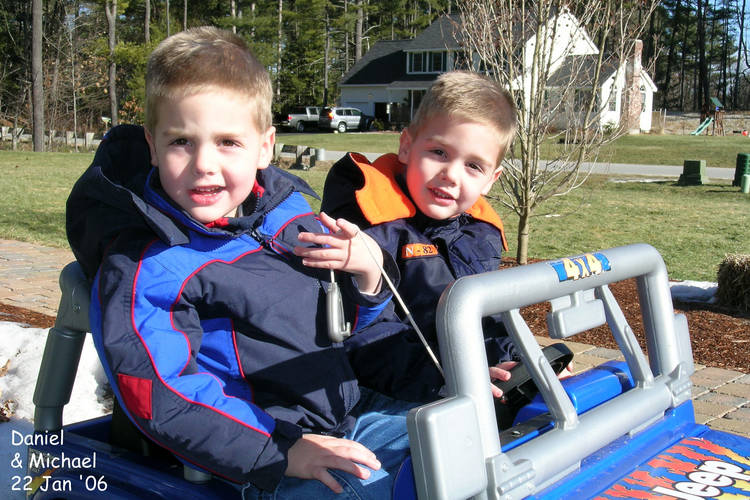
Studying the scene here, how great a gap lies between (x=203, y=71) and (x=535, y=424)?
1.09 meters

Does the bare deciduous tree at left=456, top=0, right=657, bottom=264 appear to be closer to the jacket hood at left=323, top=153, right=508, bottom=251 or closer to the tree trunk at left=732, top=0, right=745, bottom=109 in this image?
the jacket hood at left=323, top=153, right=508, bottom=251

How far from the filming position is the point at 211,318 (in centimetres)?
177

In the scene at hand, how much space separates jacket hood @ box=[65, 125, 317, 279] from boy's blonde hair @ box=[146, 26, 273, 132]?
0.44ft

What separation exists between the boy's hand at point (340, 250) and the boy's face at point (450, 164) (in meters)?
0.52

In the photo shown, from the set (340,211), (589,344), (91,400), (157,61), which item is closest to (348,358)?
(340,211)

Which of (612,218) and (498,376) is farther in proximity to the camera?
(612,218)

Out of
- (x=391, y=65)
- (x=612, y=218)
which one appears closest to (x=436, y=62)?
(x=391, y=65)

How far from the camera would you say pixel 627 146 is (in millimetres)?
30688

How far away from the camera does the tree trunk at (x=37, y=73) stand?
953 inches

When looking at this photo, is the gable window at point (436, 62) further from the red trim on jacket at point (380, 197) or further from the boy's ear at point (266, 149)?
the boy's ear at point (266, 149)

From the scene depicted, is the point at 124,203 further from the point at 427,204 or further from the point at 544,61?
the point at 544,61

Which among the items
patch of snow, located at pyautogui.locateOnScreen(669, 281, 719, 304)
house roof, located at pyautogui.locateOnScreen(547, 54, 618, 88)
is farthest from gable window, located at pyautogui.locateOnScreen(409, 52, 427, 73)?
patch of snow, located at pyautogui.locateOnScreen(669, 281, 719, 304)

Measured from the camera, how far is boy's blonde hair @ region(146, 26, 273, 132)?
1.75 metres

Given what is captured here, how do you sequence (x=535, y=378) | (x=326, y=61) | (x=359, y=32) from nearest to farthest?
(x=535, y=378) < (x=326, y=61) < (x=359, y=32)
